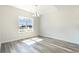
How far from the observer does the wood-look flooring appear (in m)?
1.48

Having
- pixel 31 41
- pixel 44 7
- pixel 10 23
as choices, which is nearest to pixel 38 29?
pixel 31 41

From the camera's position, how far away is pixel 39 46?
157 cm

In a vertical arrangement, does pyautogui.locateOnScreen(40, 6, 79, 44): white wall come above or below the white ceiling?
below

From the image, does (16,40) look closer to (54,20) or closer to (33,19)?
(33,19)

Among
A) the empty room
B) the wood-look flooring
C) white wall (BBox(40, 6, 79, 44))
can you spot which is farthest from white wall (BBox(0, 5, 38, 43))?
white wall (BBox(40, 6, 79, 44))

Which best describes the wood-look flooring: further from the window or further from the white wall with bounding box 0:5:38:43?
the window

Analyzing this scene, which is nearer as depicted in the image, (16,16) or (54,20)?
(16,16)

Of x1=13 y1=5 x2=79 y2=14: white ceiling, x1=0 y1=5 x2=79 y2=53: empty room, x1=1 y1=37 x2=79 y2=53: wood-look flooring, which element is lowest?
x1=1 y1=37 x2=79 y2=53: wood-look flooring

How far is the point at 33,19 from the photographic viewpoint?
1621mm

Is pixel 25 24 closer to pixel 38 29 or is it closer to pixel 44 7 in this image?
pixel 38 29

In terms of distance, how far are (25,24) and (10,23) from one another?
0.29m
